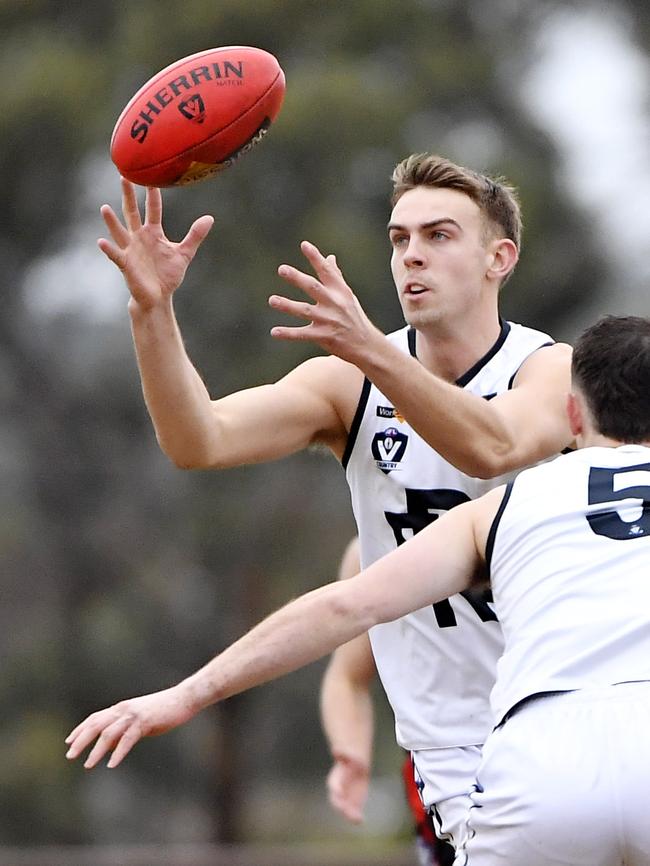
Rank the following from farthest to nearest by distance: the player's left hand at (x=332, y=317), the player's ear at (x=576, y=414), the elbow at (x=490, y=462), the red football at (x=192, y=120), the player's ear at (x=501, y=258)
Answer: the player's ear at (x=501, y=258), the red football at (x=192, y=120), the elbow at (x=490, y=462), the player's left hand at (x=332, y=317), the player's ear at (x=576, y=414)

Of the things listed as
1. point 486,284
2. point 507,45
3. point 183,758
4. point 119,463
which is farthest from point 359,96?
point 486,284

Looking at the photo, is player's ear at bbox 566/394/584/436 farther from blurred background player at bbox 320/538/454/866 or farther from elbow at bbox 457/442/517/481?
blurred background player at bbox 320/538/454/866

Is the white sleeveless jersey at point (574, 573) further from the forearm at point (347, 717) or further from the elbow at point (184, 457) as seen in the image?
the forearm at point (347, 717)

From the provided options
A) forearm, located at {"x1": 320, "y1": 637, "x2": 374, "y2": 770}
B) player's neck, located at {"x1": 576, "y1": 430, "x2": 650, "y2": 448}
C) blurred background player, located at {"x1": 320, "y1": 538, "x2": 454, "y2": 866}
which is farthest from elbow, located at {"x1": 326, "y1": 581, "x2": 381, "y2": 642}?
forearm, located at {"x1": 320, "y1": 637, "x2": 374, "y2": 770}

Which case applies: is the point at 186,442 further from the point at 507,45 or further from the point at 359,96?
the point at 507,45

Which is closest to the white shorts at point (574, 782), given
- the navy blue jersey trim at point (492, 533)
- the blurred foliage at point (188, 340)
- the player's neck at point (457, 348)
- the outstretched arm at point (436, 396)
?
the navy blue jersey trim at point (492, 533)

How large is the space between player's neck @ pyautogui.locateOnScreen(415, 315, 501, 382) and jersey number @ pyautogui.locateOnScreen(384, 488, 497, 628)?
43 centimetres

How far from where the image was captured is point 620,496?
413cm

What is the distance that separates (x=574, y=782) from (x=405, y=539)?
184 centimetres

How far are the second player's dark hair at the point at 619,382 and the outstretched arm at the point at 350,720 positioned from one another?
2219mm

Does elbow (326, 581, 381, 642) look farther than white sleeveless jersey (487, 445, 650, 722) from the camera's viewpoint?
Yes

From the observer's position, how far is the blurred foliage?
20.1 m

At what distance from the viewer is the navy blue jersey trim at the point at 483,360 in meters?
5.68

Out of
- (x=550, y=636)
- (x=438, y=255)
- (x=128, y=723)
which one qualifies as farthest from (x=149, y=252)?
(x=550, y=636)
